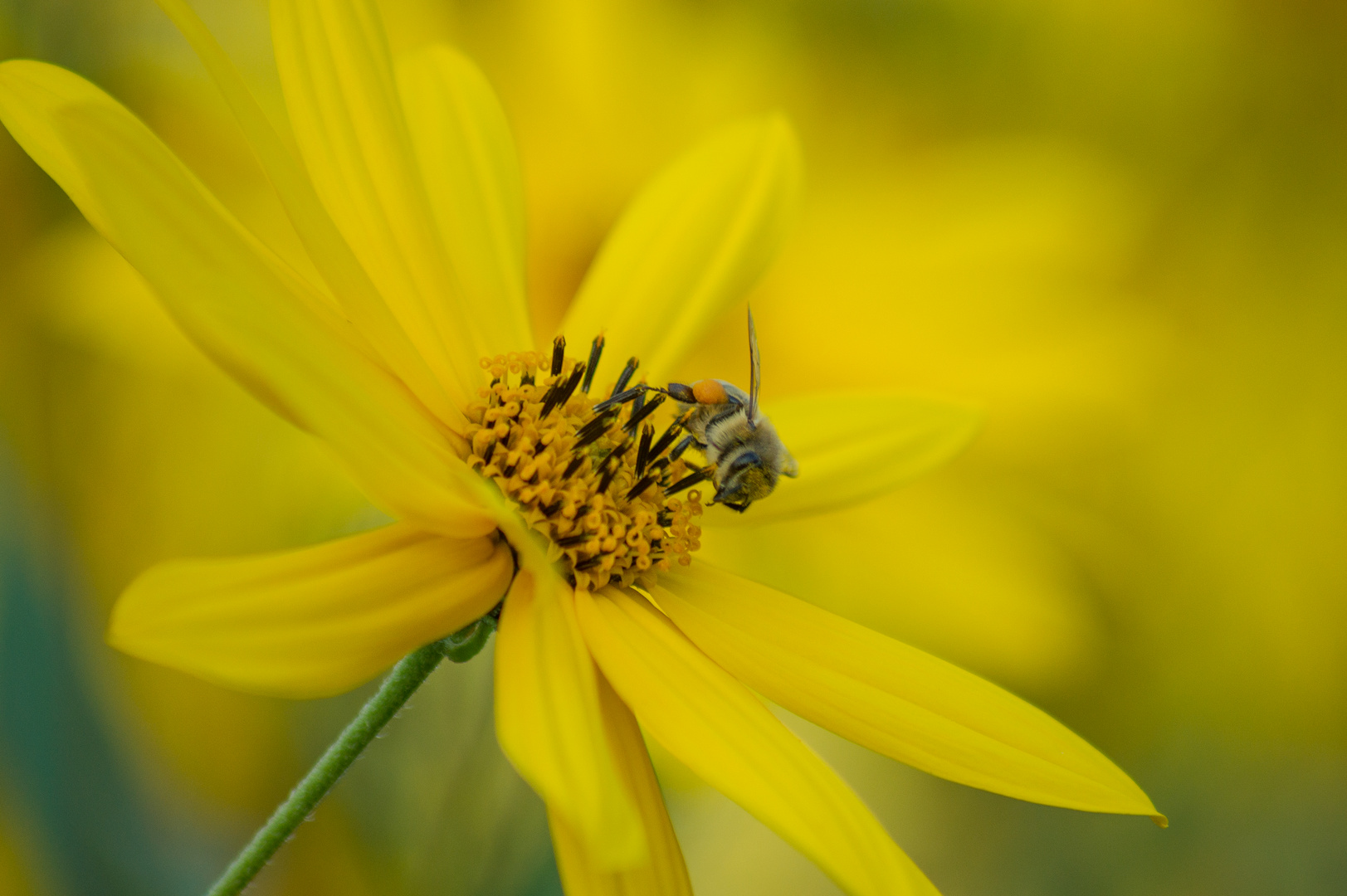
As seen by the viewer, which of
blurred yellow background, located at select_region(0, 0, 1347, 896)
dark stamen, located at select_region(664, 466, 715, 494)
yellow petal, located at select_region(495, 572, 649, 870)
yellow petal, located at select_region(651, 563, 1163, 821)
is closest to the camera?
yellow petal, located at select_region(495, 572, 649, 870)

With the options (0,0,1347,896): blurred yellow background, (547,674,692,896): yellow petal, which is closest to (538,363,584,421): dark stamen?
(547,674,692,896): yellow petal

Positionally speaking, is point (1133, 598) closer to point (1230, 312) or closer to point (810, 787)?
point (1230, 312)

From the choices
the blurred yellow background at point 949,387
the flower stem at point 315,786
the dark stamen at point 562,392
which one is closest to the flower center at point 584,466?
the dark stamen at point 562,392

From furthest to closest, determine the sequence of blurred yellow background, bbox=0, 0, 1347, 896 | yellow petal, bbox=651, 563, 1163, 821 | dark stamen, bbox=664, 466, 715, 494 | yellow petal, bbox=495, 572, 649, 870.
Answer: blurred yellow background, bbox=0, 0, 1347, 896 < dark stamen, bbox=664, 466, 715, 494 < yellow petal, bbox=651, 563, 1163, 821 < yellow petal, bbox=495, 572, 649, 870

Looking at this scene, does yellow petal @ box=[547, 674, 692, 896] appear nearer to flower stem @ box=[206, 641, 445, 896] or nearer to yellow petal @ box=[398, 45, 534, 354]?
flower stem @ box=[206, 641, 445, 896]

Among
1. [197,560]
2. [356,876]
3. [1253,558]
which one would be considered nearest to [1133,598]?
[1253,558]
